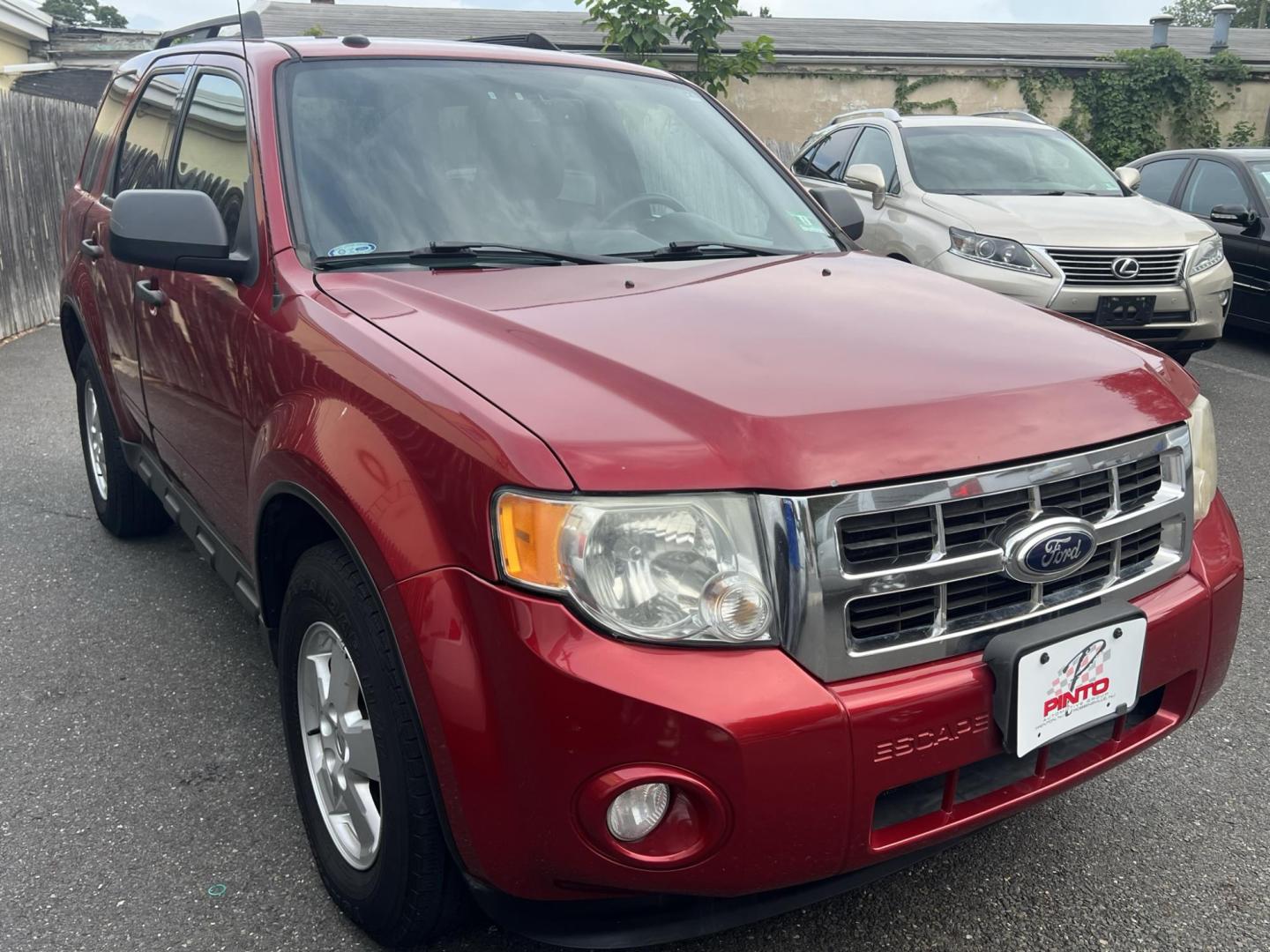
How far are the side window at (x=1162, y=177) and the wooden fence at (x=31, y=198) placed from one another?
9093 millimetres

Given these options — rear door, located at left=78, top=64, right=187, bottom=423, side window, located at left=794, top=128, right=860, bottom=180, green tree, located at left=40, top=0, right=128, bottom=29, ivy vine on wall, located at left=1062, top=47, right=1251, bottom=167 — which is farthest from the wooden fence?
green tree, located at left=40, top=0, right=128, bottom=29

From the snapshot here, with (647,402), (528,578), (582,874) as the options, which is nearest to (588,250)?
(647,402)

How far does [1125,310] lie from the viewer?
679 cm

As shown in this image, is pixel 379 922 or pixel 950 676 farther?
pixel 379 922

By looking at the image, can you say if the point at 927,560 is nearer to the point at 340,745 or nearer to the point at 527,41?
the point at 340,745

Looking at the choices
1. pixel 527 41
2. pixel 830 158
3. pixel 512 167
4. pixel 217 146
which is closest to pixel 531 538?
pixel 512 167

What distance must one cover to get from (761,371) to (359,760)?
3.53 feet

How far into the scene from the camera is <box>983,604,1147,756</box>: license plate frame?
1.89 metres

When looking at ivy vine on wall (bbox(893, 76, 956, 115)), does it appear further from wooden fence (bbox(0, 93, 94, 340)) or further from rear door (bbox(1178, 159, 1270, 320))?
wooden fence (bbox(0, 93, 94, 340))

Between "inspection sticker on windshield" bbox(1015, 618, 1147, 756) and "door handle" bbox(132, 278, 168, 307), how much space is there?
2536mm

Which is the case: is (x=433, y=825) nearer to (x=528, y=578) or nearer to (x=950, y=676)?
(x=528, y=578)

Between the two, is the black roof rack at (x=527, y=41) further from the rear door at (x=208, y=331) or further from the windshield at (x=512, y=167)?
the rear door at (x=208, y=331)

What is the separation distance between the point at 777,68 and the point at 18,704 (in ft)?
56.1

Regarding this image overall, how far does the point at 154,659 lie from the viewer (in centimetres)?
363
